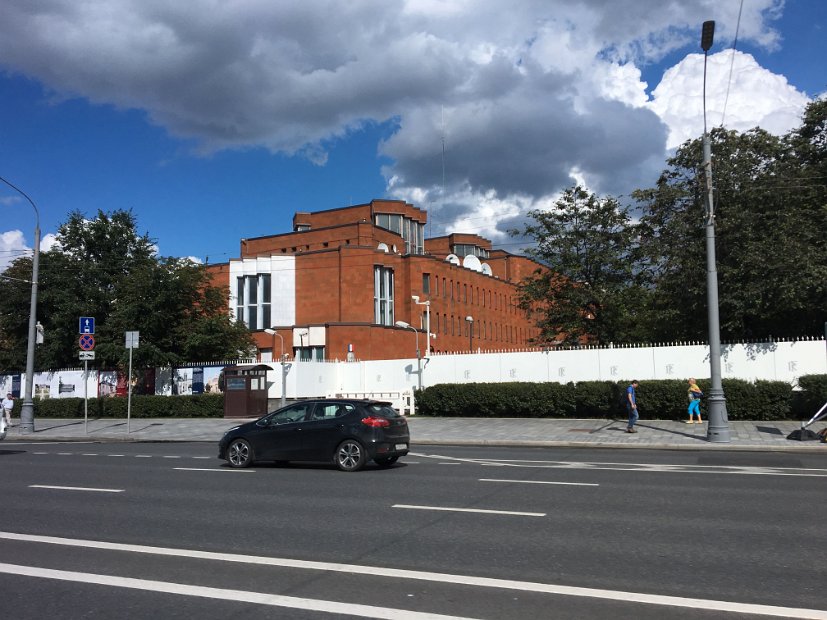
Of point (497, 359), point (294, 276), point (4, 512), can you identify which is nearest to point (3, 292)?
point (294, 276)

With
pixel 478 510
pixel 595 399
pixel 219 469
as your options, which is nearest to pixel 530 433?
pixel 595 399

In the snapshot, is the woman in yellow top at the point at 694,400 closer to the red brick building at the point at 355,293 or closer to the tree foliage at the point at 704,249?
the tree foliage at the point at 704,249

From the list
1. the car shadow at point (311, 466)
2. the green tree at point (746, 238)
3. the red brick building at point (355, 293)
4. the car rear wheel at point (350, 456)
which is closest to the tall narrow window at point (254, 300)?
the red brick building at point (355, 293)

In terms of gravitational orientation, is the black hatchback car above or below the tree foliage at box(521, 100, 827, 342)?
below

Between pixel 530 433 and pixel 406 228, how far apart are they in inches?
2385

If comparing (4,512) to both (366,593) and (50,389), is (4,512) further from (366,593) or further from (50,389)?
(50,389)

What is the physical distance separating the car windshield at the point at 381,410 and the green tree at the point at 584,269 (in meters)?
19.0

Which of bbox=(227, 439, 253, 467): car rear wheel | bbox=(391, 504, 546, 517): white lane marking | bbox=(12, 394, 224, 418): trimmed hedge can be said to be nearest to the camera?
bbox=(391, 504, 546, 517): white lane marking

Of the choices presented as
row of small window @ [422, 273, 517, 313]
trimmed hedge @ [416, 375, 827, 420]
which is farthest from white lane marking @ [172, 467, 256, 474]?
row of small window @ [422, 273, 517, 313]

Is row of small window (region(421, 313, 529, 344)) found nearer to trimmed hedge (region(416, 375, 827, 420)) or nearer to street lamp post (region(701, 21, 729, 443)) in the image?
trimmed hedge (region(416, 375, 827, 420))

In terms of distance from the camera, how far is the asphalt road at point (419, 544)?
534 centimetres

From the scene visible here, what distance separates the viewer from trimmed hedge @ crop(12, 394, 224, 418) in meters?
32.7

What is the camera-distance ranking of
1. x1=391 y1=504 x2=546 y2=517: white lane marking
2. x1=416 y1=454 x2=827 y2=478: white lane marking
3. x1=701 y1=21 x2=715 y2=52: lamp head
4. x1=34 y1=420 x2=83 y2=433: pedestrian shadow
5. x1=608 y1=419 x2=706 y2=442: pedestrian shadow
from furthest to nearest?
x1=34 y1=420 x2=83 y2=433: pedestrian shadow → x1=608 y1=419 x2=706 y2=442: pedestrian shadow → x1=701 y1=21 x2=715 y2=52: lamp head → x1=416 y1=454 x2=827 y2=478: white lane marking → x1=391 y1=504 x2=546 y2=517: white lane marking

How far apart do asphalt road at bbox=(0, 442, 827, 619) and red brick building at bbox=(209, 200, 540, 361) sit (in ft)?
121
